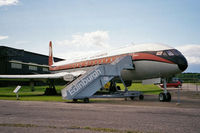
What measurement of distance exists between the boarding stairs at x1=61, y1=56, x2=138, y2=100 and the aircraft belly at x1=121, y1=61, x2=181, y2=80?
0.67m

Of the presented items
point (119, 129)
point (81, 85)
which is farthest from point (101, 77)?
point (119, 129)

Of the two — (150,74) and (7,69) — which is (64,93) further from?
(7,69)

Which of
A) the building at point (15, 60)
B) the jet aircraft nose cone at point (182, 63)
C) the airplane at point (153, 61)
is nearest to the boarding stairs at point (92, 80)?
the airplane at point (153, 61)

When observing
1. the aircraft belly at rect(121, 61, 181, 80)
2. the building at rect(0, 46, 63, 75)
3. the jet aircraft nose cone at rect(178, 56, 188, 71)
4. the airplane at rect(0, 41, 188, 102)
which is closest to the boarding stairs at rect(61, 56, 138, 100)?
the aircraft belly at rect(121, 61, 181, 80)

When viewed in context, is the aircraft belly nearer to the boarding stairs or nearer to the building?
the boarding stairs

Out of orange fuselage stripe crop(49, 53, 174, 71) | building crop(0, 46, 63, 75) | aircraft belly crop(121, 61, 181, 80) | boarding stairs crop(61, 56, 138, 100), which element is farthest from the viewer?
building crop(0, 46, 63, 75)

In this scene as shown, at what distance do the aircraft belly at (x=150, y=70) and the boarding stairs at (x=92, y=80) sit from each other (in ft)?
2.21

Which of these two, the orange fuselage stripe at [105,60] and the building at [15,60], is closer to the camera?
the orange fuselage stripe at [105,60]

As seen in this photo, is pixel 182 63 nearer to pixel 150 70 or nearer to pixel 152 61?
pixel 152 61

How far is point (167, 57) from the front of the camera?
592 inches

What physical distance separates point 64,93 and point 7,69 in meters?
37.5

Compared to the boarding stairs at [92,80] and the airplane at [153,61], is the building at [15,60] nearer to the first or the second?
the airplane at [153,61]

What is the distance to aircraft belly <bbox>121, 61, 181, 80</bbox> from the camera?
14.9 m

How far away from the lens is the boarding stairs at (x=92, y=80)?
14.2m
